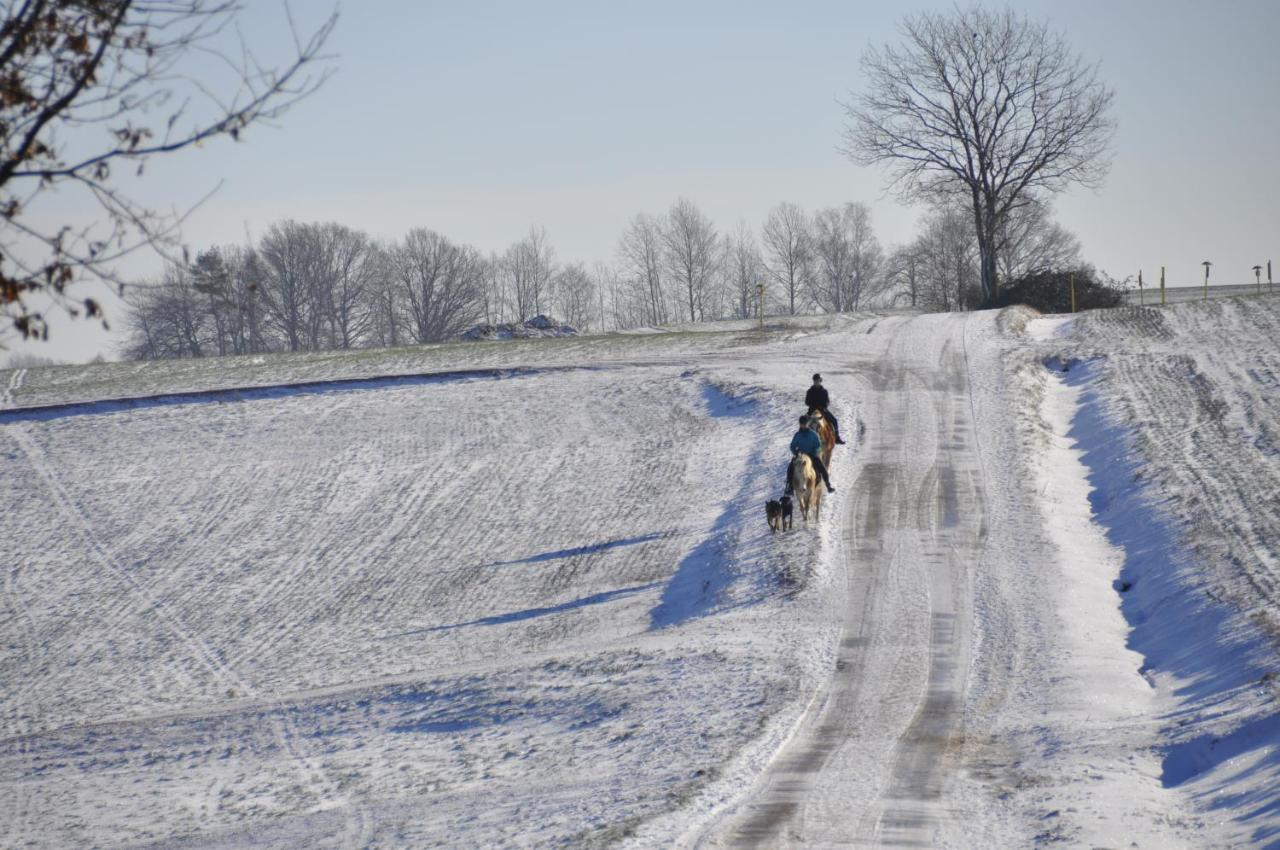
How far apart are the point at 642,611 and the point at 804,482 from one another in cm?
363

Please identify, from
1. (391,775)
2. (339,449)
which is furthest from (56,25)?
(339,449)

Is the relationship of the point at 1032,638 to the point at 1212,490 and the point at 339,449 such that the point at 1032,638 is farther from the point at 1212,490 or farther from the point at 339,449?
the point at 339,449

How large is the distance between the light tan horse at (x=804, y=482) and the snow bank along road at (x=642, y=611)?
1.54ft

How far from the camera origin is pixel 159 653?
20906mm

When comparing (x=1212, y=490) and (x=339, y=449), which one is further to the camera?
(x=339, y=449)

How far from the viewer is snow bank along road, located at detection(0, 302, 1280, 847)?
36.1 feet

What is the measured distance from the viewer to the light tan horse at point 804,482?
20.1m

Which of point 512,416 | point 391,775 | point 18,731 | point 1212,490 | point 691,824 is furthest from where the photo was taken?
point 512,416

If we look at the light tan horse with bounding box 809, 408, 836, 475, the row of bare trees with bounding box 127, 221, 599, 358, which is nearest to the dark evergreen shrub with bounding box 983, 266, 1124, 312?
the light tan horse with bounding box 809, 408, 836, 475

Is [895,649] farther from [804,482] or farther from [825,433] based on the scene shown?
[825,433]

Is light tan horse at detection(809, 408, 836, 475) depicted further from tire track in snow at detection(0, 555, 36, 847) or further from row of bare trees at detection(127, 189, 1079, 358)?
row of bare trees at detection(127, 189, 1079, 358)

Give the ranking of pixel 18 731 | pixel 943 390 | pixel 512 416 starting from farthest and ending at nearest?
pixel 512 416, pixel 943 390, pixel 18 731

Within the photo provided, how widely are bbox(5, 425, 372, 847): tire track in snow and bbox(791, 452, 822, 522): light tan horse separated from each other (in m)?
9.08

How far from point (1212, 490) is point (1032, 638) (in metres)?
7.20
